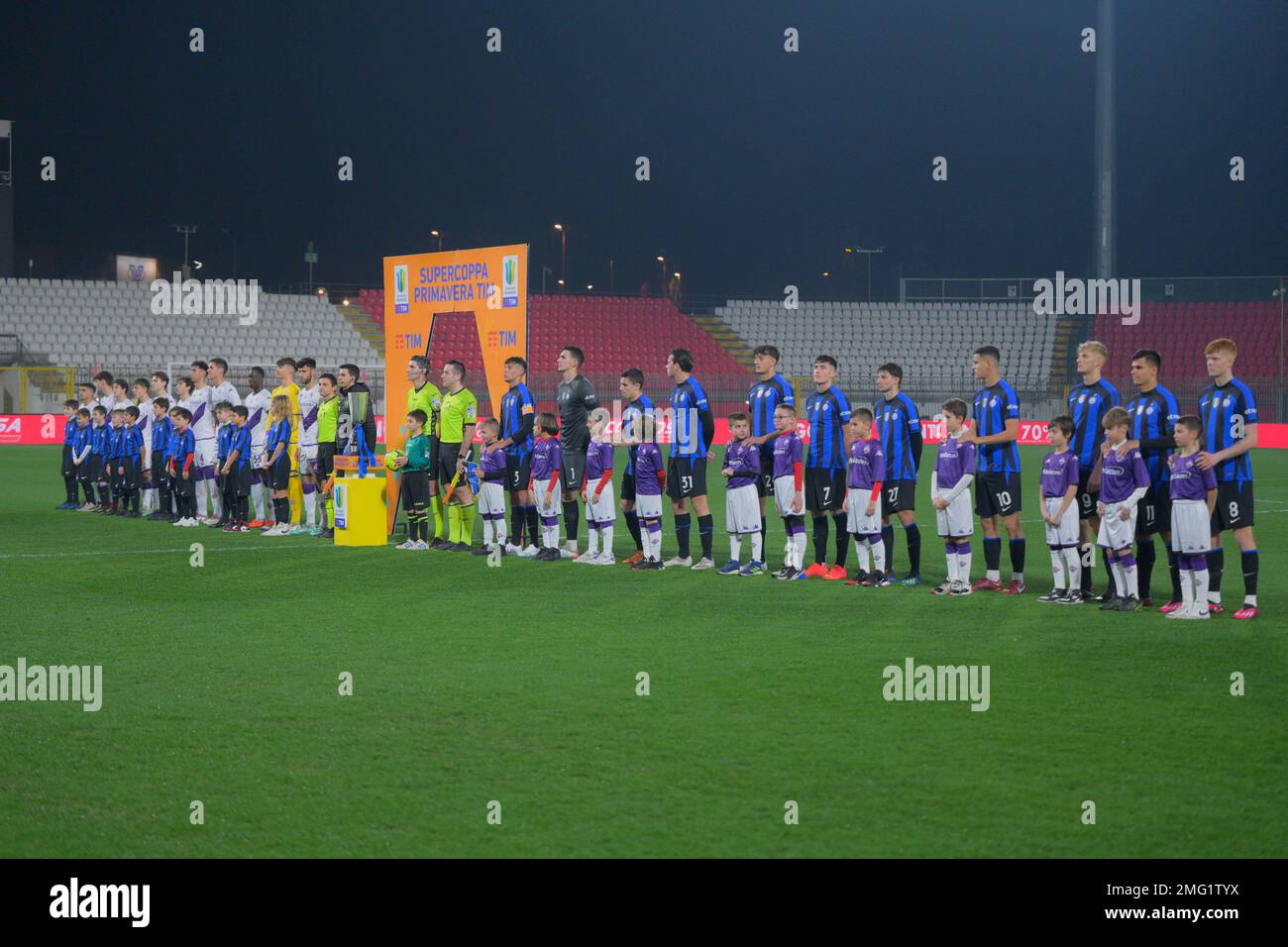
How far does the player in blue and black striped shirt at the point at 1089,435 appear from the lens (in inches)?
406

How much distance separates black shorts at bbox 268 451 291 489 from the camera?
622 inches

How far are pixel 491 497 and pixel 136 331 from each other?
3224cm

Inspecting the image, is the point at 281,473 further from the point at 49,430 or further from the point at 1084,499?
the point at 49,430

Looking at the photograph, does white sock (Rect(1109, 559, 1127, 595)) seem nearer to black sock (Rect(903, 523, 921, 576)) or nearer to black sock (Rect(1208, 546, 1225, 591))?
black sock (Rect(1208, 546, 1225, 591))

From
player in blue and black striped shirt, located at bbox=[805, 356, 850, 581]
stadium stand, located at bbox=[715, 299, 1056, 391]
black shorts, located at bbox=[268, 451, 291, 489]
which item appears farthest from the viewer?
stadium stand, located at bbox=[715, 299, 1056, 391]

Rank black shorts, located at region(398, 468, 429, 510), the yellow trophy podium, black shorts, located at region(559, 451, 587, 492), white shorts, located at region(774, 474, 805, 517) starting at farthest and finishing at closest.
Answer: the yellow trophy podium
black shorts, located at region(398, 468, 429, 510)
black shorts, located at region(559, 451, 587, 492)
white shorts, located at region(774, 474, 805, 517)

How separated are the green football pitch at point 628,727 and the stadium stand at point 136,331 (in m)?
32.3

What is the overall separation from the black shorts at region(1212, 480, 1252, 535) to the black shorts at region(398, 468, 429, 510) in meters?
8.07

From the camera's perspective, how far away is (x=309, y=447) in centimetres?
1553

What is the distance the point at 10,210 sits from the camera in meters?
48.0

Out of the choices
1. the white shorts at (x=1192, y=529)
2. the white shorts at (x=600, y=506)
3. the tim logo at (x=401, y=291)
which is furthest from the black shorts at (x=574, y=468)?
the white shorts at (x=1192, y=529)
